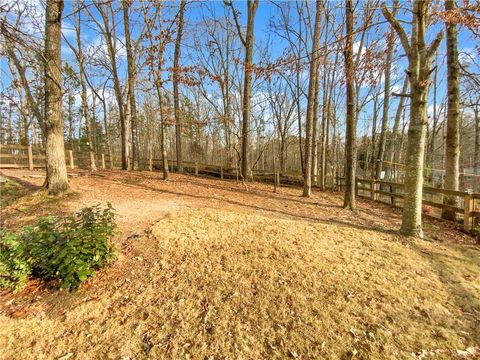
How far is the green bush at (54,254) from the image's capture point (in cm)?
292

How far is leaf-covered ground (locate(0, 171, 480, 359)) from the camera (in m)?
2.31

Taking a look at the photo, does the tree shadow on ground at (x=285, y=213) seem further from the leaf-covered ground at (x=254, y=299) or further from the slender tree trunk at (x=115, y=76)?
the slender tree trunk at (x=115, y=76)

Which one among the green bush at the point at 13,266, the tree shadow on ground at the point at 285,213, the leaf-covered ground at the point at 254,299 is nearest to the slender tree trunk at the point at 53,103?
the leaf-covered ground at the point at 254,299

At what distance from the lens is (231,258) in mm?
3758

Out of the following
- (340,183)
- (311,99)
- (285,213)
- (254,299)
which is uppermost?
(311,99)

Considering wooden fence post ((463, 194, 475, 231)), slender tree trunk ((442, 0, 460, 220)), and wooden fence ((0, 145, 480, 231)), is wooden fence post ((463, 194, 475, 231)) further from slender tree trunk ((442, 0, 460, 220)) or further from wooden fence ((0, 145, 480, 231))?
slender tree trunk ((442, 0, 460, 220))

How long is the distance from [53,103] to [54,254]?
4.73 meters

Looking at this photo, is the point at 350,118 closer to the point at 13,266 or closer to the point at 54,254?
the point at 54,254

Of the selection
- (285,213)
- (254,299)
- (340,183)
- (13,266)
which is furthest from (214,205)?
(340,183)

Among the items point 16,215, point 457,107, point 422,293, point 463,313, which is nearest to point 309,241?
point 422,293

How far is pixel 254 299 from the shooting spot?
2930 millimetres

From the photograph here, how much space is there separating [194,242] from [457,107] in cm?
848

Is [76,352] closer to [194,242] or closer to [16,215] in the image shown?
[194,242]

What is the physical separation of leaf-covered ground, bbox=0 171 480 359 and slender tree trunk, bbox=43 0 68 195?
1.18m
